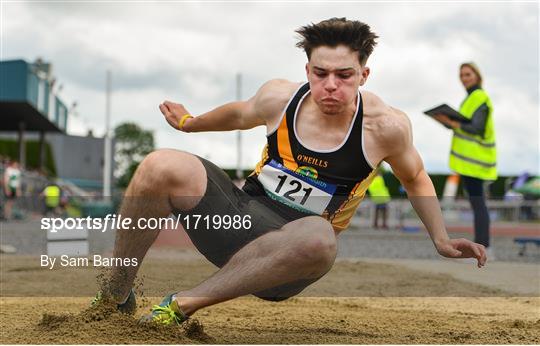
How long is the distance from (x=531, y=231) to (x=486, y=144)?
37.3ft

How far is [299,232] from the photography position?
3094 millimetres

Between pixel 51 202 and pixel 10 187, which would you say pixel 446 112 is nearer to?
pixel 10 187

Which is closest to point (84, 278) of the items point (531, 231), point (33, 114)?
point (531, 231)

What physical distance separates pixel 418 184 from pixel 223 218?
0.95m

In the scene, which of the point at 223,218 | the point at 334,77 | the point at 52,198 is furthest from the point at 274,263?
the point at 52,198

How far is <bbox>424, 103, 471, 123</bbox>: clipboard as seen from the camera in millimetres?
7898

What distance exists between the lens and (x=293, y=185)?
341cm

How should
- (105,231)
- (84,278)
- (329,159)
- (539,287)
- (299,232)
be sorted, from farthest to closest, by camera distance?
(539,287)
(84,278)
(105,231)
(329,159)
(299,232)

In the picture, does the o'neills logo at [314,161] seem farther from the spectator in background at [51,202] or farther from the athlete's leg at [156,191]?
the spectator in background at [51,202]

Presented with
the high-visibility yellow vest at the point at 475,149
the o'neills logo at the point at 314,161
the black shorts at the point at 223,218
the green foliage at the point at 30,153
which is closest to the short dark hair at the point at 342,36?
the o'neills logo at the point at 314,161

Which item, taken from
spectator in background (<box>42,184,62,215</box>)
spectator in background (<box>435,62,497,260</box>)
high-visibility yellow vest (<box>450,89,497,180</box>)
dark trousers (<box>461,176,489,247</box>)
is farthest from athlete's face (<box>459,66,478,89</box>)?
spectator in background (<box>42,184,62,215</box>)

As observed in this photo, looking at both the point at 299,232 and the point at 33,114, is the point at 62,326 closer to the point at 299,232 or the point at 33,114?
the point at 299,232

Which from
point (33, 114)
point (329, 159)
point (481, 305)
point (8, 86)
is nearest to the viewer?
point (329, 159)

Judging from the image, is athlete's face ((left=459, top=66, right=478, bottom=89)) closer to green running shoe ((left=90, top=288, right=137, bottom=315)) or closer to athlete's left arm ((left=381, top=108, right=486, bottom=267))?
athlete's left arm ((left=381, top=108, right=486, bottom=267))
